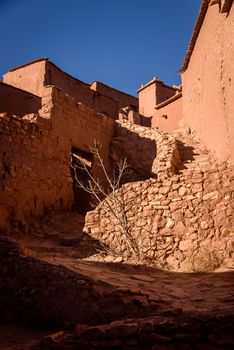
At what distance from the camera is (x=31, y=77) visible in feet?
57.1

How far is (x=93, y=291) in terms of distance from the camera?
4.09 meters

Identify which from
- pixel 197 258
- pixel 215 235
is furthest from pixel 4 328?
pixel 215 235

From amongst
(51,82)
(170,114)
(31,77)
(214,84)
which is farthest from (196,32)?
(31,77)

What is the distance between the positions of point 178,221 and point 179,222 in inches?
1.1

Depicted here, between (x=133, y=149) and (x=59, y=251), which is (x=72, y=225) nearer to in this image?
(x=59, y=251)

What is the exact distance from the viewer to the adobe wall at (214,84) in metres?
8.30

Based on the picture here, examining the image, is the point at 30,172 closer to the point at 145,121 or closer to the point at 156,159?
the point at 156,159

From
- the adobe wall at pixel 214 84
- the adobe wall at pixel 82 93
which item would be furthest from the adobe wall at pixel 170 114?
the adobe wall at pixel 82 93

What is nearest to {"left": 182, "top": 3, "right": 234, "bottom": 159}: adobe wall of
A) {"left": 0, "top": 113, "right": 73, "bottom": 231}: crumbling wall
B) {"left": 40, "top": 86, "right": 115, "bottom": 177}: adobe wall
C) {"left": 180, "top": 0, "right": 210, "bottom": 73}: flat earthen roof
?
{"left": 180, "top": 0, "right": 210, "bottom": 73}: flat earthen roof

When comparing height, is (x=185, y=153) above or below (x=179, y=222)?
above

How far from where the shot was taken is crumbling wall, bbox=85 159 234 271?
5938 millimetres

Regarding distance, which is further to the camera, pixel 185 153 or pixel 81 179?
pixel 185 153

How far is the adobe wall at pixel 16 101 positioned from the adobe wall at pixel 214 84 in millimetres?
6463

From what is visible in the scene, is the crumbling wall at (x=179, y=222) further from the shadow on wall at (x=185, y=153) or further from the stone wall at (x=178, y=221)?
Answer: the shadow on wall at (x=185, y=153)
